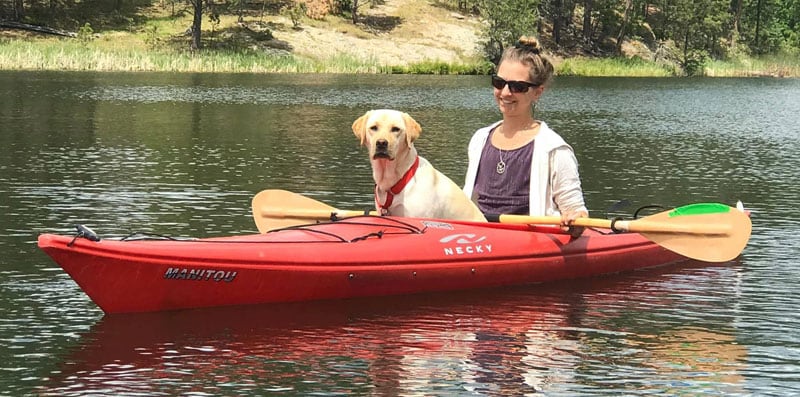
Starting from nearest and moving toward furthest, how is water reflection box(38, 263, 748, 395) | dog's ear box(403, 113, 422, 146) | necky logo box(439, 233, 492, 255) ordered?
water reflection box(38, 263, 748, 395)
dog's ear box(403, 113, 422, 146)
necky logo box(439, 233, 492, 255)

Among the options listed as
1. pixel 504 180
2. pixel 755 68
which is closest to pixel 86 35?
pixel 755 68

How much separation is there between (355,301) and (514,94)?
90.0 inches

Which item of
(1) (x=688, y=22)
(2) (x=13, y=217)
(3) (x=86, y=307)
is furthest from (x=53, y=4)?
(3) (x=86, y=307)

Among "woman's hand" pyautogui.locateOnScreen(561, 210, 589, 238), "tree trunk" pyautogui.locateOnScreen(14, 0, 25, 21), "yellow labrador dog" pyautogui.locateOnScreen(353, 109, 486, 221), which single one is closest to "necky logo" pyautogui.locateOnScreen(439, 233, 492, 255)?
"yellow labrador dog" pyautogui.locateOnScreen(353, 109, 486, 221)

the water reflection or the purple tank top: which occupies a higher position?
the purple tank top

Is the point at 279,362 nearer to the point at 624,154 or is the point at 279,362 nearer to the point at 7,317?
the point at 7,317

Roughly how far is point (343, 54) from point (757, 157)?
42403 mm

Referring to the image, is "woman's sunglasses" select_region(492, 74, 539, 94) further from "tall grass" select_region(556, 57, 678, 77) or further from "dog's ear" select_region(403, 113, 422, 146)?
"tall grass" select_region(556, 57, 678, 77)

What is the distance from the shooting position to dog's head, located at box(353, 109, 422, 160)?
9.81m

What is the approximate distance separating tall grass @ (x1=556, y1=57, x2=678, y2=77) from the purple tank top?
62.2m

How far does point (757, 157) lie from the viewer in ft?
81.7

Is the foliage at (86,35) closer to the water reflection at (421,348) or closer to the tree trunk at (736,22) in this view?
the tree trunk at (736,22)

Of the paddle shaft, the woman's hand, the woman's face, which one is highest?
the woman's face

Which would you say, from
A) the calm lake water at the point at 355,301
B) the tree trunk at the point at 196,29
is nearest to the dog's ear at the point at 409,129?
the calm lake water at the point at 355,301
